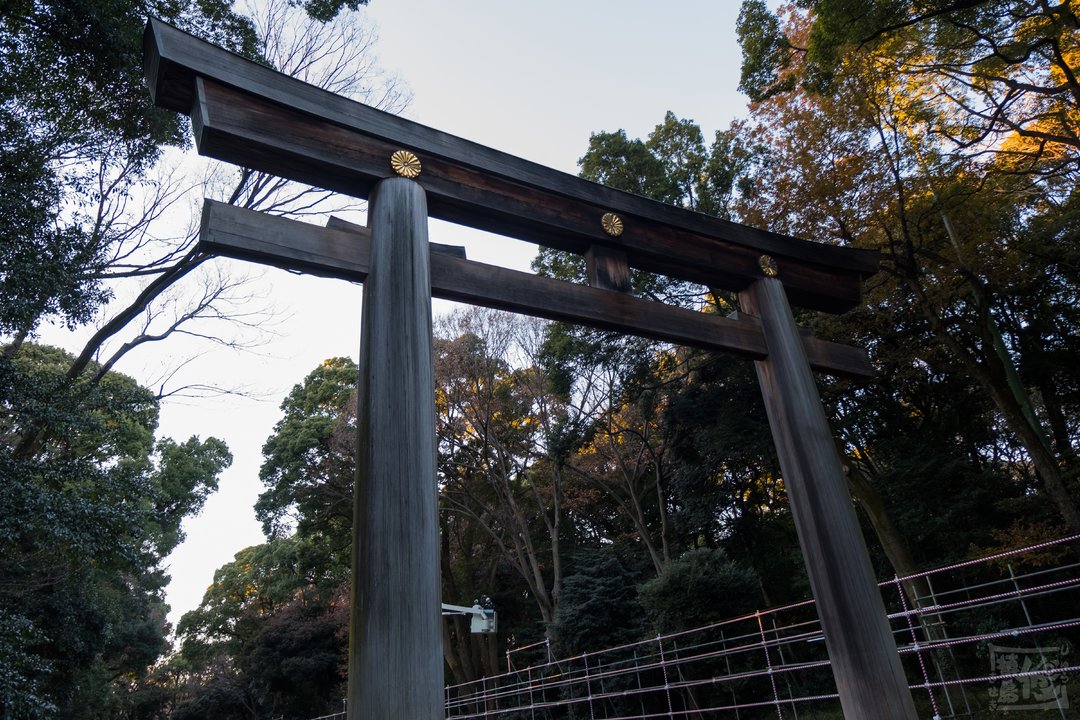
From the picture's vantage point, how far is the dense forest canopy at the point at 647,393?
650 centimetres

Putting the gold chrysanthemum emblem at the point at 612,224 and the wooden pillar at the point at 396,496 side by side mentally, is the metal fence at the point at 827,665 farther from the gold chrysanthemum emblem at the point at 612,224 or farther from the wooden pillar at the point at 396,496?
the wooden pillar at the point at 396,496

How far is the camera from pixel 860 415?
42.5 feet

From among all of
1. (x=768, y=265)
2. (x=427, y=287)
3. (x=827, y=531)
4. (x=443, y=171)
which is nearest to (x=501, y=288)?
(x=427, y=287)

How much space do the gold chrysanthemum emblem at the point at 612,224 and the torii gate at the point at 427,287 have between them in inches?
0.6

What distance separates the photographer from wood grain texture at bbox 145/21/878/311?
2607 millimetres

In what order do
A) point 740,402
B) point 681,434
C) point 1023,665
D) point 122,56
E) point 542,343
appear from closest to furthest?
point 122,56
point 1023,665
point 740,402
point 681,434
point 542,343

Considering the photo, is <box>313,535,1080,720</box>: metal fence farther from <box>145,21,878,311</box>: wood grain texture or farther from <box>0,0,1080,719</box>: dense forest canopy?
<box>145,21,878,311</box>: wood grain texture

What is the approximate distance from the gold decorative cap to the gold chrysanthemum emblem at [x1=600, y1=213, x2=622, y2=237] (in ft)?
3.87

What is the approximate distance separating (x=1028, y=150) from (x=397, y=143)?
9.47 m

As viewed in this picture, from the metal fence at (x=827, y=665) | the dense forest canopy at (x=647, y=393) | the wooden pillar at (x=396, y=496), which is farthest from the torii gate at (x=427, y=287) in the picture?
the metal fence at (x=827, y=665)

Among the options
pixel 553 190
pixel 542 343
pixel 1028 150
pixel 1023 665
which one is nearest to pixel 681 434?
pixel 542 343

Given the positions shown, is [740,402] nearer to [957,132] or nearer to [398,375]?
[957,132]

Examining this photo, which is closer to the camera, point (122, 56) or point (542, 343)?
point (122, 56)

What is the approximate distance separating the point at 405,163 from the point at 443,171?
0.73 ft
